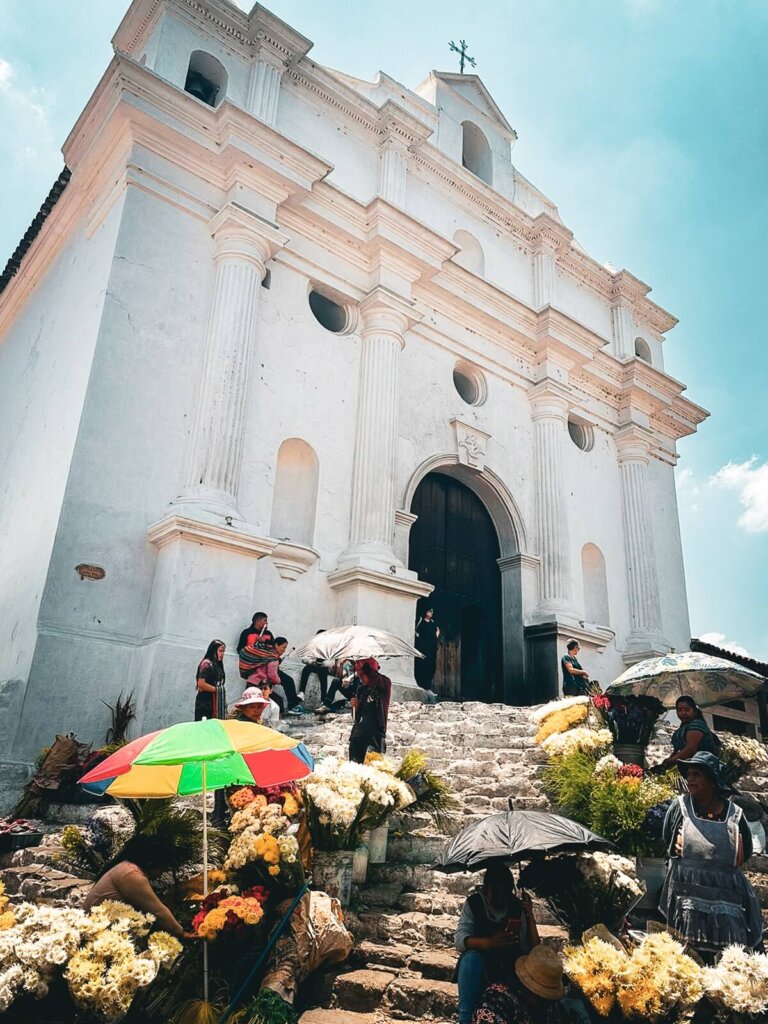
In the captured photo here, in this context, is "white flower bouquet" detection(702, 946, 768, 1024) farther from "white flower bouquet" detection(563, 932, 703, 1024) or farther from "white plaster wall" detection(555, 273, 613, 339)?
"white plaster wall" detection(555, 273, 613, 339)

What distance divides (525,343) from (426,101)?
239 inches

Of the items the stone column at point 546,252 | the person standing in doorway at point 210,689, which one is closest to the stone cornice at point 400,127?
the stone column at point 546,252

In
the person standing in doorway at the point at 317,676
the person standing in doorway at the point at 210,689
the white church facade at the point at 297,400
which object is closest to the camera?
the person standing in doorway at the point at 210,689

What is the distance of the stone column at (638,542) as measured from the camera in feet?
57.8

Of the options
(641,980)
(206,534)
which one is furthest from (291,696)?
(641,980)

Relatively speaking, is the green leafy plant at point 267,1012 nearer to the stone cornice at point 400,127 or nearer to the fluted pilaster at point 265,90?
the fluted pilaster at point 265,90

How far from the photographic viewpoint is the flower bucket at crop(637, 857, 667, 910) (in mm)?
5559

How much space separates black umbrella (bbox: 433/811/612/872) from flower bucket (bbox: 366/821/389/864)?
65.5 inches

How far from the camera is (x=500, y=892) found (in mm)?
4320

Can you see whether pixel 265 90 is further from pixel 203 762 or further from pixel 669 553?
pixel 669 553

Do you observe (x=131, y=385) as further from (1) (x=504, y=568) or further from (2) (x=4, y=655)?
(1) (x=504, y=568)

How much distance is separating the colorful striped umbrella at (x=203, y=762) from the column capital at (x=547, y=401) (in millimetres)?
13163

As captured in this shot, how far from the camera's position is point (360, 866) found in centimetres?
583

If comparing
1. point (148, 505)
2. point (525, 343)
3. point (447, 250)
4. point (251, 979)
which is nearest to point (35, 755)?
point (148, 505)
